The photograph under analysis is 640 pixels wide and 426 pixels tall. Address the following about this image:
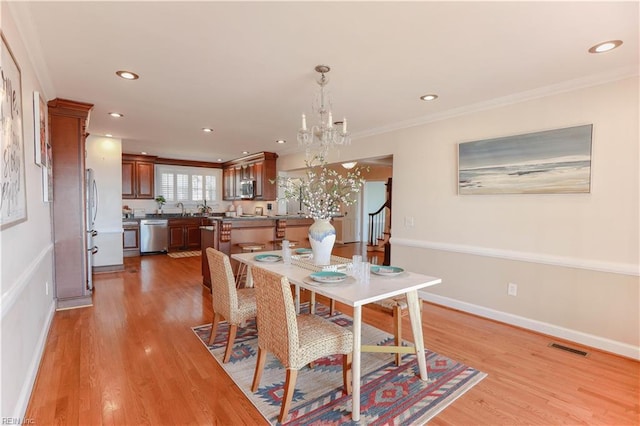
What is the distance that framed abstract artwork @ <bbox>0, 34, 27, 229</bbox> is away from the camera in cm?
166

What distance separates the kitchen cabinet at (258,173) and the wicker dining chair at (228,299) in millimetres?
4062

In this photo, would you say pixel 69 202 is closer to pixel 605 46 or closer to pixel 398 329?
pixel 398 329

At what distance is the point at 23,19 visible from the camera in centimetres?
198

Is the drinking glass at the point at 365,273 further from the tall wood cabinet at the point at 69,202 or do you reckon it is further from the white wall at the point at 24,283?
the tall wood cabinet at the point at 69,202

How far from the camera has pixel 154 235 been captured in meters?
7.59

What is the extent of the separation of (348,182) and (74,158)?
3.37 metres

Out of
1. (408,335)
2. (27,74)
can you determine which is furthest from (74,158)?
(408,335)

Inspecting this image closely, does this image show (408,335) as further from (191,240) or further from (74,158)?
(191,240)

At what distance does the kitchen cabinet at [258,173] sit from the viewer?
23.2ft

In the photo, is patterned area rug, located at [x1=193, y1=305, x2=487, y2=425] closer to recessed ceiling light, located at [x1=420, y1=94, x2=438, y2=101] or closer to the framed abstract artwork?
the framed abstract artwork

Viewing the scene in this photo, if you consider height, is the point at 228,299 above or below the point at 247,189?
below

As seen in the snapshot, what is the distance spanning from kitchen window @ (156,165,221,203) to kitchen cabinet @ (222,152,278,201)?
0.97m

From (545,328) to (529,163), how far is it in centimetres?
164

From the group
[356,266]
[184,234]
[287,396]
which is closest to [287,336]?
[287,396]
